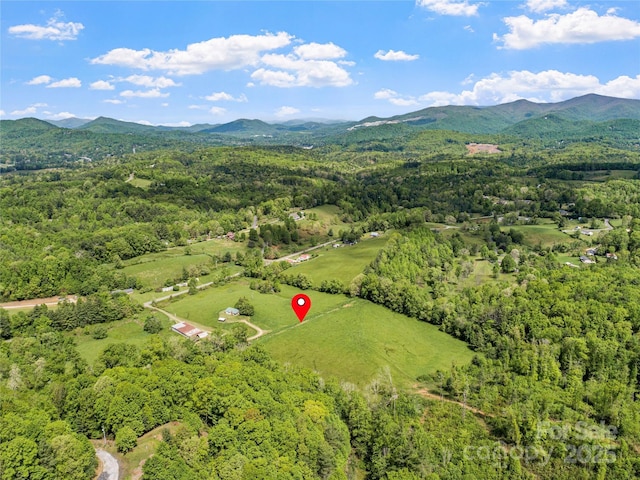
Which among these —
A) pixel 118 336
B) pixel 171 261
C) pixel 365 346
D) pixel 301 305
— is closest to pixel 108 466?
pixel 365 346

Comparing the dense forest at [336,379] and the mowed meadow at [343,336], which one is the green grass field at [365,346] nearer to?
the mowed meadow at [343,336]

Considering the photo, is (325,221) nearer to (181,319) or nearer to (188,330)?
(181,319)

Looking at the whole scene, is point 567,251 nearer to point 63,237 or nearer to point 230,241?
point 230,241

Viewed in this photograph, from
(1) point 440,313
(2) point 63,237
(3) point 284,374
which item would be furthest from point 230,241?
(3) point 284,374

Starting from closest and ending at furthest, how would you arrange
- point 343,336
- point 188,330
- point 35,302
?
1. point 343,336
2. point 188,330
3. point 35,302

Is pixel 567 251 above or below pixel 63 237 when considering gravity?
below

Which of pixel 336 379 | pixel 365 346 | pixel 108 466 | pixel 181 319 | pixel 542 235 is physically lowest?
pixel 365 346

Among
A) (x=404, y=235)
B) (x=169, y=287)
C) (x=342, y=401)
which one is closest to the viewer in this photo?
(x=342, y=401)
